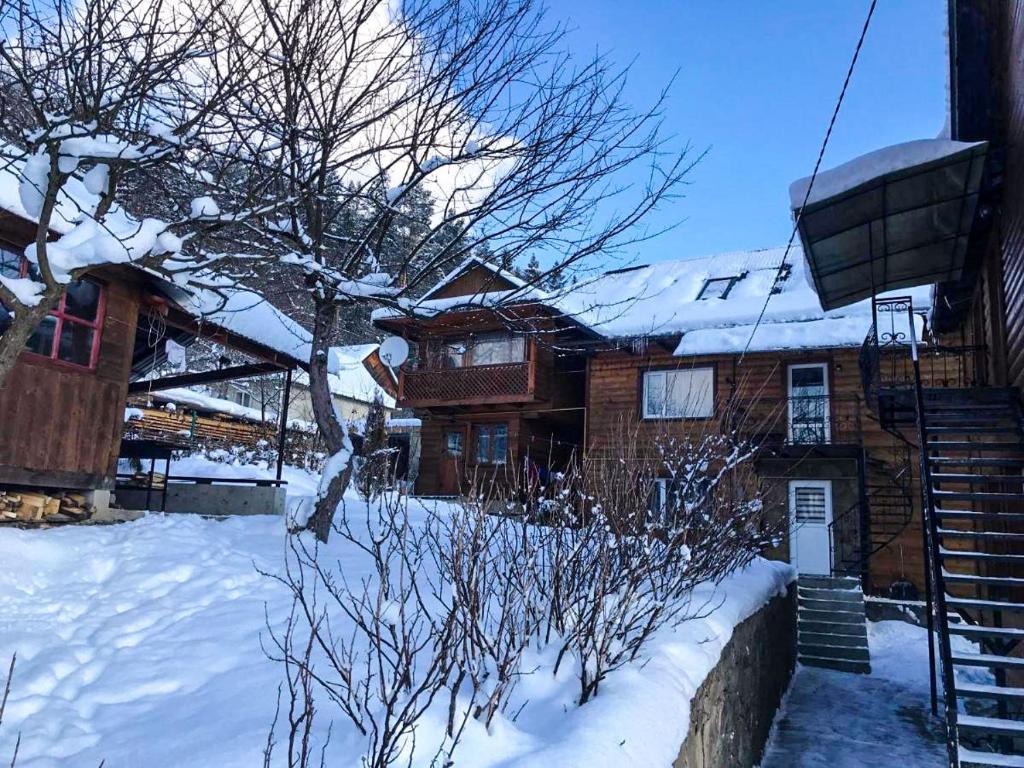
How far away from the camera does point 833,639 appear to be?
1143cm

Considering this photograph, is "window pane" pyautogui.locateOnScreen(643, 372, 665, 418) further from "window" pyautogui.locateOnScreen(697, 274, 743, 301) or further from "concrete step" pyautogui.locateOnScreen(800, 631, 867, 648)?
"concrete step" pyautogui.locateOnScreen(800, 631, 867, 648)

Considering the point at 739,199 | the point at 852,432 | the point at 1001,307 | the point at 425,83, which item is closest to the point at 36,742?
the point at 425,83

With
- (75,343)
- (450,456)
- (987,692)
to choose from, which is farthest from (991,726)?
(450,456)

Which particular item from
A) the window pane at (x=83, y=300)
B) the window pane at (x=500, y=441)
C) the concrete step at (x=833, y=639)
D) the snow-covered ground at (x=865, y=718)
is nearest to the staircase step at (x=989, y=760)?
the snow-covered ground at (x=865, y=718)

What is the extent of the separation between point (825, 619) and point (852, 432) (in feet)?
17.7

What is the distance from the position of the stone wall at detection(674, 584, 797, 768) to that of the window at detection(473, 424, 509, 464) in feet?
39.1

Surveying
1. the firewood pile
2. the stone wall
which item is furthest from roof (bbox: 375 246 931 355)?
the firewood pile

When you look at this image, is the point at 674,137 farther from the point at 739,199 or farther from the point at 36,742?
the point at 36,742

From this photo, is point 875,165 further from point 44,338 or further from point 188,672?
point 44,338

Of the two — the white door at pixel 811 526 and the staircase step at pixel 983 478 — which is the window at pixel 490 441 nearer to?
the white door at pixel 811 526

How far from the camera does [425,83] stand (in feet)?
21.0

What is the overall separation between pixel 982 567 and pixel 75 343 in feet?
39.2

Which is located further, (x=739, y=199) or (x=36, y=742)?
(x=739, y=199)

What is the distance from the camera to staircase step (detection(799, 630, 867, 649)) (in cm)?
1127
